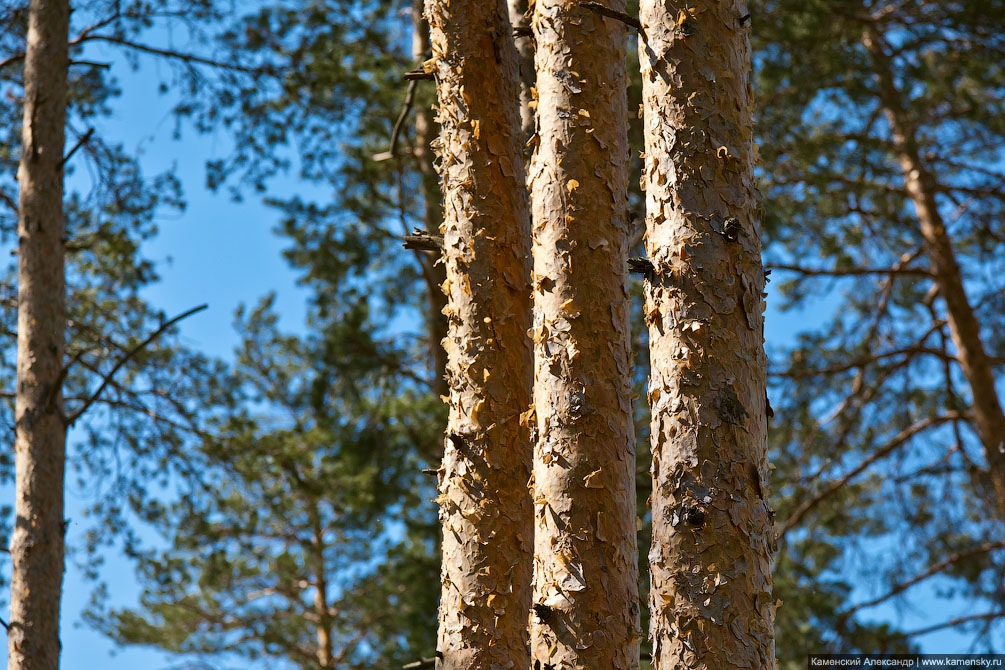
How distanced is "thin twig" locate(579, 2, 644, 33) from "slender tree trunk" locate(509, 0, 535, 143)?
776 millimetres

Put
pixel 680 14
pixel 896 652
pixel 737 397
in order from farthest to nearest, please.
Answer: pixel 896 652 → pixel 680 14 → pixel 737 397

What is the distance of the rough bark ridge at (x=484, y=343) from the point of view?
3275 mm

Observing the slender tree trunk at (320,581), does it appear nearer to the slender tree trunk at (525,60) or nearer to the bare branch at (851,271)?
the bare branch at (851,271)

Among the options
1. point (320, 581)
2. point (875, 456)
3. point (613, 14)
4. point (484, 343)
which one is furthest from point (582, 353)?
point (320, 581)

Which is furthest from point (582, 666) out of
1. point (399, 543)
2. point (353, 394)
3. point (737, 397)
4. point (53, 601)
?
point (399, 543)

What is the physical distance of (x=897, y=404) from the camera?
10453 mm

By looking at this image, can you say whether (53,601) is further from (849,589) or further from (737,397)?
(849,589)

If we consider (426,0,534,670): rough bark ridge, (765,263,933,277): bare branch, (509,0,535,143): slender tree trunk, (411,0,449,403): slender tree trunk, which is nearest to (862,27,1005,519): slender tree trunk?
(765,263,933,277): bare branch

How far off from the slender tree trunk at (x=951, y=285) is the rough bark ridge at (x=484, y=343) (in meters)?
6.94

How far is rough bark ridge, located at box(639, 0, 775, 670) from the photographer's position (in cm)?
240

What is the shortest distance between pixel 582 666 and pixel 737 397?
33.8 inches

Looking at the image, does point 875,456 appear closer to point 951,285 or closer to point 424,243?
point 951,285

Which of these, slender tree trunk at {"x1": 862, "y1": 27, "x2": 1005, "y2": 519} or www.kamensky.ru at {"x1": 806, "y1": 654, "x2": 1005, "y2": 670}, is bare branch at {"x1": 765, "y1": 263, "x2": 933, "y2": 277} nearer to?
slender tree trunk at {"x1": 862, "y1": 27, "x2": 1005, "y2": 519}

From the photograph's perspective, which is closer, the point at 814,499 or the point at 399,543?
the point at 814,499
